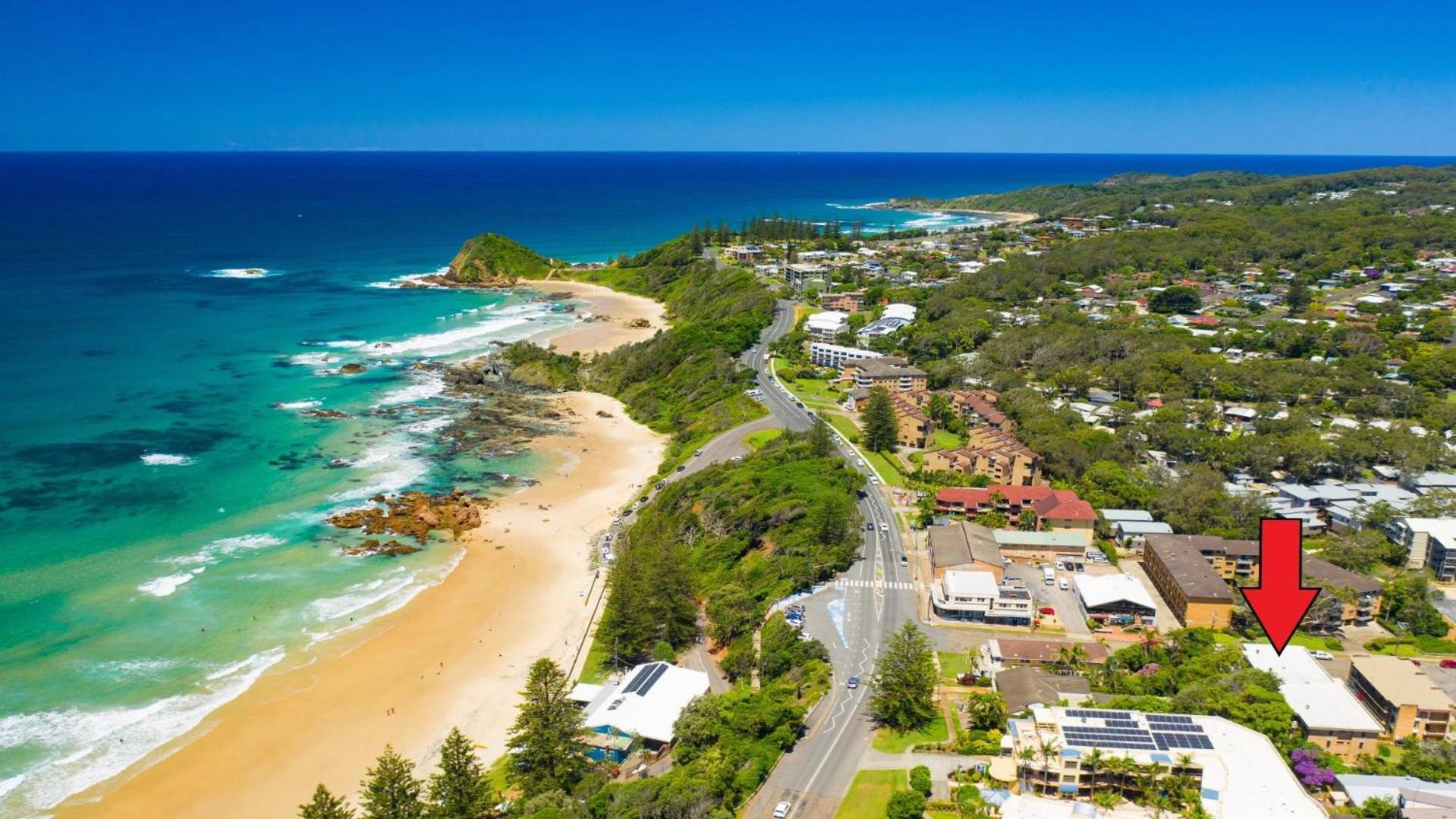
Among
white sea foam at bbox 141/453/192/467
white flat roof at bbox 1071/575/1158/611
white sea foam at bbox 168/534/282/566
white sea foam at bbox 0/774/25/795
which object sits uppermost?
white sea foam at bbox 141/453/192/467

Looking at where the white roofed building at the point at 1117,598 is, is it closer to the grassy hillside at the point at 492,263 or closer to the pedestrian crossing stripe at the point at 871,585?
the pedestrian crossing stripe at the point at 871,585

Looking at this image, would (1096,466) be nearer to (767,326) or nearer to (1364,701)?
(1364,701)

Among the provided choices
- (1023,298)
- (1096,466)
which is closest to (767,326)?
(1023,298)

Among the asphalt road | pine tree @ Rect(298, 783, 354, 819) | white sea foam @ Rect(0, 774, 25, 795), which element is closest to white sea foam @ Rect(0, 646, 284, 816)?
white sea foam @ Rect(0, 774, 25, 795)

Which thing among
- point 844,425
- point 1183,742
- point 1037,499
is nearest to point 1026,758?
point 1183,742

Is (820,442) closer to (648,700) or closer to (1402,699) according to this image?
(648,700)

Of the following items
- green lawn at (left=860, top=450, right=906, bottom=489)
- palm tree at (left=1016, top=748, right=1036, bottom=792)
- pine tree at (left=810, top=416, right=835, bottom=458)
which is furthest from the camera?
pine tree at (left=810, top=416, right=835, bottom=458)

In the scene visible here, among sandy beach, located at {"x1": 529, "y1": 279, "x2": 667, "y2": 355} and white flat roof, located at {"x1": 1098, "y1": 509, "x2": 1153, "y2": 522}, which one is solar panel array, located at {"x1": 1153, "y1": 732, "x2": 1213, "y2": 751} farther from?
sandy beach, located at {"x1": 529, "y1": 279, "x2": 667, "y2": 355}
